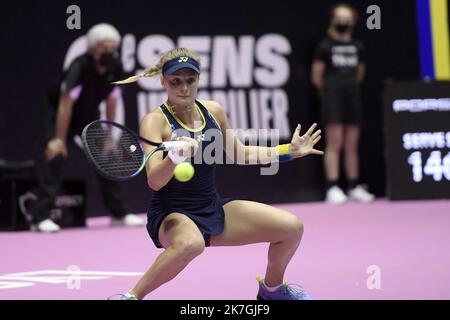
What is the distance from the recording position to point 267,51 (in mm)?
11242

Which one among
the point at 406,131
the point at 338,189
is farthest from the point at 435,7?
the point at 338,189

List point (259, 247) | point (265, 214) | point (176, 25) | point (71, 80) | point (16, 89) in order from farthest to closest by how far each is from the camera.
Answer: point (176, 25), point (16, 89), point (71, 80), point (259, 247), point (265, 214)

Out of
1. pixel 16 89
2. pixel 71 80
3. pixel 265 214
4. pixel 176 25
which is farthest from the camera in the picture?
pixel 176 25

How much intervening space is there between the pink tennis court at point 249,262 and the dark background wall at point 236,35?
118 centimetres

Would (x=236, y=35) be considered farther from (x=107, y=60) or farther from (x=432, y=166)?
(x=432, y=166)

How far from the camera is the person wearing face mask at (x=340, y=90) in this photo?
444 inches

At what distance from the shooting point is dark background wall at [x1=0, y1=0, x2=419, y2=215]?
32.8 feet

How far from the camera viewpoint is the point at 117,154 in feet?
17.0

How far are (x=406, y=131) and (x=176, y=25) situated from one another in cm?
273

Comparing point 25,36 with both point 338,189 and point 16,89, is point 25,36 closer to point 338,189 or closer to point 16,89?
point 16,89

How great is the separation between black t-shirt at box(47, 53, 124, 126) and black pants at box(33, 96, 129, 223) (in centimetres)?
13

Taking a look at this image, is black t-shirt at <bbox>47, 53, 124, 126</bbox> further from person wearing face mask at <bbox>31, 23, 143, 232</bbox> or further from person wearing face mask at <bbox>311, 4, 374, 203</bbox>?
person wearing face mask at <bbox>311, 4, 374, 203</bbox>

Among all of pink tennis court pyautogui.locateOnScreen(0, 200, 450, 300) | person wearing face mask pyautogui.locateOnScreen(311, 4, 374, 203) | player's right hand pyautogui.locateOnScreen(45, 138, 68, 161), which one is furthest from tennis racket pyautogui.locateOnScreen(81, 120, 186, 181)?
person wearing face mask pyautogui.locateOnScreen(311, 4, 374, 203)

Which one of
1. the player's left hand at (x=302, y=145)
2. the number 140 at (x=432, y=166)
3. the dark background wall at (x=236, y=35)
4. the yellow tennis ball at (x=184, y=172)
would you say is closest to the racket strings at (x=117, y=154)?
the yellow tennis ball at (x=184, y=172)
